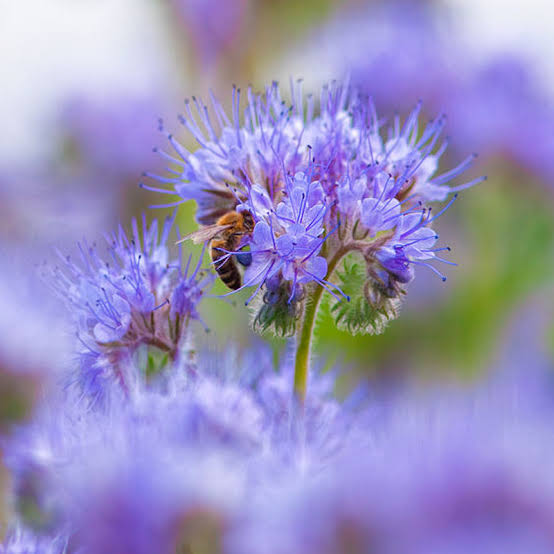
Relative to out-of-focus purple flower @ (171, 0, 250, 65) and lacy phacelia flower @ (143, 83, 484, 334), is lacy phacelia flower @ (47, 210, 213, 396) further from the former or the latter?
out-of-focus purple flower @ (171, 0, 250, 65)

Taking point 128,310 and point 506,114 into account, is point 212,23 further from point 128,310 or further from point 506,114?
point 128,310

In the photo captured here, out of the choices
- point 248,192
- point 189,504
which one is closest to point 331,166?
point 248,192

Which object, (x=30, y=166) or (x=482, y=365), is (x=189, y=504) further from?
(x=30, y=166)

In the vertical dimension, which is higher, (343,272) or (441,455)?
(343,272)

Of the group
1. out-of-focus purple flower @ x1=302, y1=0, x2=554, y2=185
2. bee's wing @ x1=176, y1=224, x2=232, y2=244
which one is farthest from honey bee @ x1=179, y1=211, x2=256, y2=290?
out-of-focus purple flower @ x1=302, y1=0, x2=554, y2=185

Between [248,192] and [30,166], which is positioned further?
[30,166]

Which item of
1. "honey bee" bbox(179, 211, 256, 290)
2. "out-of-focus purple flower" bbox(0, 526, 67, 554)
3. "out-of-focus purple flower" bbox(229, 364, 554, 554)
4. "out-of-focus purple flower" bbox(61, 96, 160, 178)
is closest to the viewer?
"out-of-focus purple flower" bbox(229, 364, 554, 554)

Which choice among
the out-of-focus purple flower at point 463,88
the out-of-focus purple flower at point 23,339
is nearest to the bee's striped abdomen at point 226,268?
the out-of-focus purple flower at point 23,339
